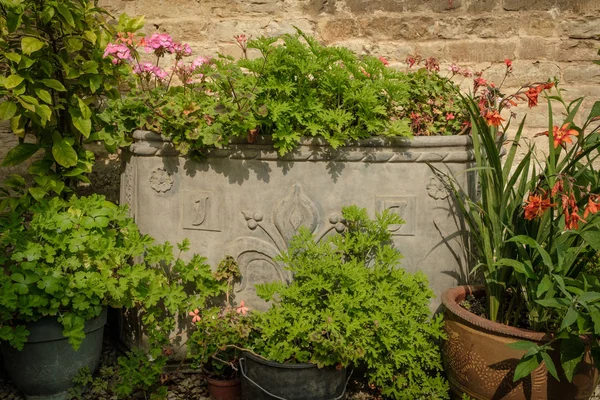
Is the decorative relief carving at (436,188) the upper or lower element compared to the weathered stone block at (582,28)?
lower

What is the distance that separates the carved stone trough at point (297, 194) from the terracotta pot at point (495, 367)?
0.39 metres

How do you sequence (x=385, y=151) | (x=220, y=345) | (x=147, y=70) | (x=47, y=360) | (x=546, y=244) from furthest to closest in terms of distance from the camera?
(x=147, y=70), (x=385, y=151), (x=47, y=360), (x=220, y=345), (x=546, y=244)

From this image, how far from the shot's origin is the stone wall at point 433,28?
402 centimetres

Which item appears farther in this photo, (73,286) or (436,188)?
(436,188)

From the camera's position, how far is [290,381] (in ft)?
9.11

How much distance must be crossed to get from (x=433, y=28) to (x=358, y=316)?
81.1 inches

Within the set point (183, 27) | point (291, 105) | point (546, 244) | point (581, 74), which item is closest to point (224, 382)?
point (291, 105)

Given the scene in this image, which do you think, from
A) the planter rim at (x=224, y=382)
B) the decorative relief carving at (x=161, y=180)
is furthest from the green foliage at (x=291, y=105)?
the planter rim at (x=224, y=382)

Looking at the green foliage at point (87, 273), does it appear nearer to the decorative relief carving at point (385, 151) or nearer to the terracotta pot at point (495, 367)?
the decorative relief carving at point (385, 151)

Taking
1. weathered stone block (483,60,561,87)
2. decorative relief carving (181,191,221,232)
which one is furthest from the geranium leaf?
weathered stone block (483,60,561,87)

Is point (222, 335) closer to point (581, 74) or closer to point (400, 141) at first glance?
point (400, 141)

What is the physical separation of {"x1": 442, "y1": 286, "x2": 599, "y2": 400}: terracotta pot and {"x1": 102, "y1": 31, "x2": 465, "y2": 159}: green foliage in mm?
947

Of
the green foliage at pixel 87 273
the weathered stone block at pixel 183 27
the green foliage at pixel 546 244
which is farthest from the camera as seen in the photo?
the weathered stone block at pixel 183 27

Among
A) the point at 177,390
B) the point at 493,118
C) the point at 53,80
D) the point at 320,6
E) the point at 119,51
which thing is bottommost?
the point at 177,390
